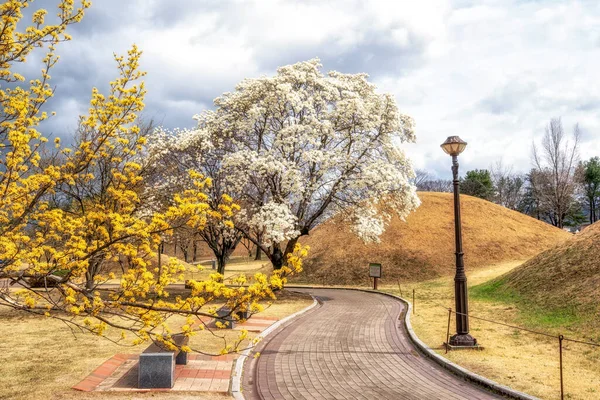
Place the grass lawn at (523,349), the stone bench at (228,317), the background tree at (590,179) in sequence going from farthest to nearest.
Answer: the background tree at (590,179)
the grass lawn at (523,349)
the stone bench at (228,317)

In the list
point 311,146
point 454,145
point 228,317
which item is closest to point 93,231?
point 228,317

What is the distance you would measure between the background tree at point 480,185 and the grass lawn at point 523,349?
54.2 m

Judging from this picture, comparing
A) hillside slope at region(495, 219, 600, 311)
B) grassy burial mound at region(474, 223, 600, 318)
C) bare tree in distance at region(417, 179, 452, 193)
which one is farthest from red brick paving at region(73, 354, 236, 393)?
bare tree in distance at region(417, 179, 452, 193)

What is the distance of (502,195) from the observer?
278ft

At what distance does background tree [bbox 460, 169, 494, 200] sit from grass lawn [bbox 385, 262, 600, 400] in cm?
5417

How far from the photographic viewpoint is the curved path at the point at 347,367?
352 inches

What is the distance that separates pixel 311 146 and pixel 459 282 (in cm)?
1229

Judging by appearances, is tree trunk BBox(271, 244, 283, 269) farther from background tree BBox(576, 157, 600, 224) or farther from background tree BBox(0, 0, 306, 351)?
background tree BBox(576, 157, 600, 224)

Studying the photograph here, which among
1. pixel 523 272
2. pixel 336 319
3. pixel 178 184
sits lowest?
pixel 336 319

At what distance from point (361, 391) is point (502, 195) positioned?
277ft

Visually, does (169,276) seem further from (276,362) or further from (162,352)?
(276,362)

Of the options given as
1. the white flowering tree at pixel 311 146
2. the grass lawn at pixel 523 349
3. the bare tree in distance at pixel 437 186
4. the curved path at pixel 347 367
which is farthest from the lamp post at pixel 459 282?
the bare tree in distance at pixel 437 186

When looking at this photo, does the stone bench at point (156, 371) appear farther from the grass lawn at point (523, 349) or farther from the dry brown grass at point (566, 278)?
the dry brown grass at point (566, 278)

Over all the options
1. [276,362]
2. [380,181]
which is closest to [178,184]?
[380,181]
